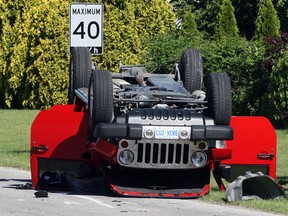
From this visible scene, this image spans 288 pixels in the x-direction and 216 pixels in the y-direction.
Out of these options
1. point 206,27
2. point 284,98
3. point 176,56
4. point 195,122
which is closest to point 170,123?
point 195,122

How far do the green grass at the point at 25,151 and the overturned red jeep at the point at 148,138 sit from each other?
59cm

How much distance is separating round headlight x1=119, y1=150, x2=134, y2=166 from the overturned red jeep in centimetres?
1

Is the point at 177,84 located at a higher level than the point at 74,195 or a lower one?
higher

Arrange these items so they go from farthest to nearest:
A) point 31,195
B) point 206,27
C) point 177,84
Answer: point 206,27 → point 177,84 → point 31,195

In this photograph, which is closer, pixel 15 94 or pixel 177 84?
pixel 177 84

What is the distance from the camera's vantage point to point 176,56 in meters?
32.8

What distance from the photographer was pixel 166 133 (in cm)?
1338

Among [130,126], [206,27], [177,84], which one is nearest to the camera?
[130,126]

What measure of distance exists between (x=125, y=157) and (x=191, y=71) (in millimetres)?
3171

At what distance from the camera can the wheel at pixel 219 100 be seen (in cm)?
1386

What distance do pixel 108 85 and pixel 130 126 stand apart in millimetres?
743

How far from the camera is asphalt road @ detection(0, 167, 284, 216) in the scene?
12359mm

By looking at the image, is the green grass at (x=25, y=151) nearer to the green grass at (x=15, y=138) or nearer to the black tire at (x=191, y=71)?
the green grass at (x=15, y=138)

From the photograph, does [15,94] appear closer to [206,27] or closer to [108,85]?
[206,27]
